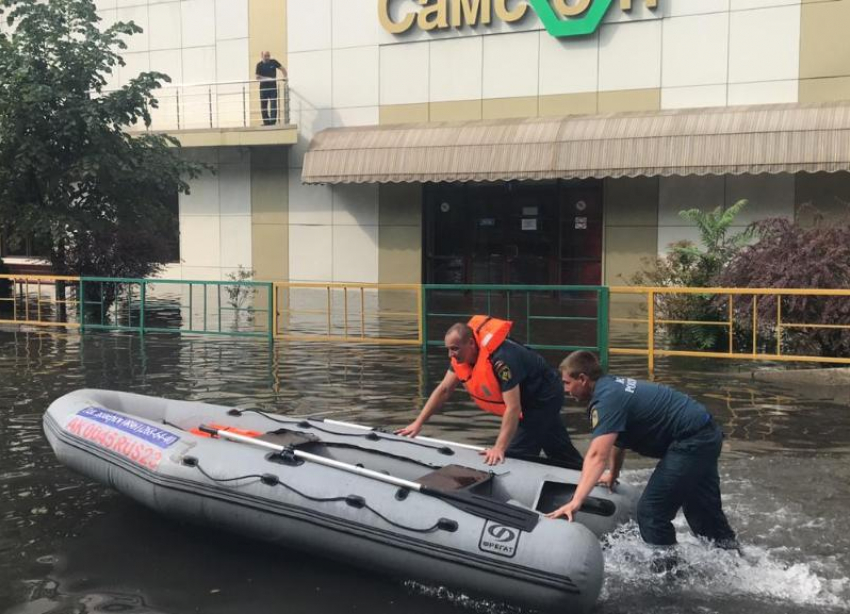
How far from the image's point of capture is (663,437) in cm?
491

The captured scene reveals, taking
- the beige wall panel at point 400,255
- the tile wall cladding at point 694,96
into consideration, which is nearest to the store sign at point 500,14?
the tile wall cladding at point 694,96

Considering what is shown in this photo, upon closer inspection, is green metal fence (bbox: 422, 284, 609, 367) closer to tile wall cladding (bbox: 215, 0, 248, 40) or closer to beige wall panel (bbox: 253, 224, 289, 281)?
beige wall panel (bbox: 253, 224, 289, 281)

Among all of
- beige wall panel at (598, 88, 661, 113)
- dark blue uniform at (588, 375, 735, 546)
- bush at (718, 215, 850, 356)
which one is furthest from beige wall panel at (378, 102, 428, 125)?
dark blue uniform at (588, 375, 735, 546)

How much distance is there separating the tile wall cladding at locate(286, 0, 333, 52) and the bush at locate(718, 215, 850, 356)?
11.3 meters

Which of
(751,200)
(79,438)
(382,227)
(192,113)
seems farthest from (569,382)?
(192,113)

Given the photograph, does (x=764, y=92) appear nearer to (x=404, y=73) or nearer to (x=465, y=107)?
(x=465, y=107)

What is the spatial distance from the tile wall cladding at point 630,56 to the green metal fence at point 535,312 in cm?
411

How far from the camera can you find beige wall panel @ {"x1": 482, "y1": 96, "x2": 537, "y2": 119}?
1784 centimetres

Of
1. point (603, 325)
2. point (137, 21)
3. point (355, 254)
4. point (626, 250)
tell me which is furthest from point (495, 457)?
point (137, 21)

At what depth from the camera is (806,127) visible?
15.0 metres

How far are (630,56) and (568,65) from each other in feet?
3.87

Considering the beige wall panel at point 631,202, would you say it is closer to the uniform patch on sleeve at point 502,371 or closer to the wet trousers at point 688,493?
the uniform patch on sleeve at point 502,371

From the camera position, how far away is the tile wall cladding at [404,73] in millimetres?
18703

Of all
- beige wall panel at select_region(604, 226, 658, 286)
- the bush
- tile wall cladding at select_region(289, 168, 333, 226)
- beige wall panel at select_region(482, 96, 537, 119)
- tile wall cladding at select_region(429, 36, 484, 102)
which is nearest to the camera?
the bush
